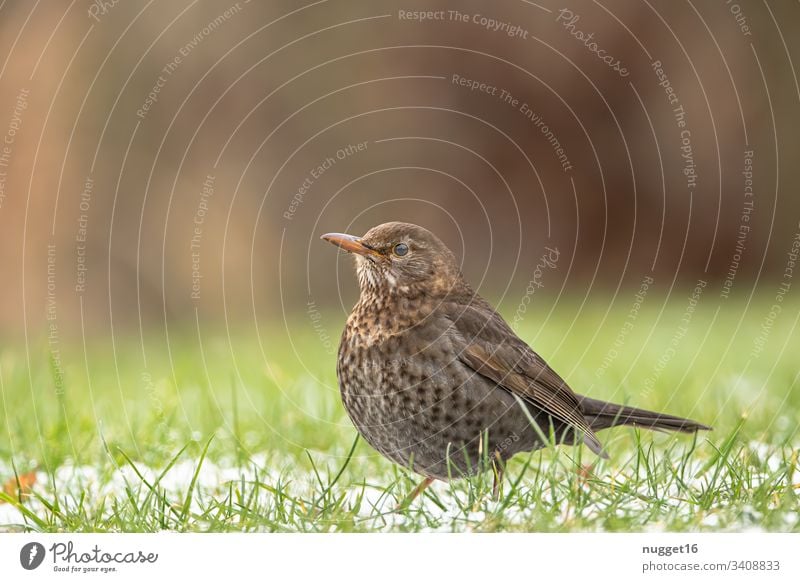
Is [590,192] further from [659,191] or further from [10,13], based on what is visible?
[10,13]

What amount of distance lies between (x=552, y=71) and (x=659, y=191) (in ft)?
7.18

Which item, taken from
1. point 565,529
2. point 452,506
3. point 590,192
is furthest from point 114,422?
point 590,192

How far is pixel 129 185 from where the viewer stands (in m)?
9.80

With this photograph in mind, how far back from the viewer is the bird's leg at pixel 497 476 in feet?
11.7

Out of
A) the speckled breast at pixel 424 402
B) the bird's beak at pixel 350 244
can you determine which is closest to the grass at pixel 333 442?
the speckled breast at pixel 424 402
